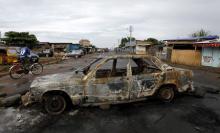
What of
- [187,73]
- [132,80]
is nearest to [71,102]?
[132,80]

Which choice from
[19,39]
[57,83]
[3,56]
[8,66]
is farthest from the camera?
[19,39]

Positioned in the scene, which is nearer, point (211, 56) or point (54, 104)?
point (54, 104)

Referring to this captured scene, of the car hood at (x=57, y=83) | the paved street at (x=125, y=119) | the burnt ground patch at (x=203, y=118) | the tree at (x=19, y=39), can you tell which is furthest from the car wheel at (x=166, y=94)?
the tree at (x=19, y=39)

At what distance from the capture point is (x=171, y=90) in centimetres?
822

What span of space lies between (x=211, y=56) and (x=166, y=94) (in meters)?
18.8

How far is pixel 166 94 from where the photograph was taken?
26.9 feet

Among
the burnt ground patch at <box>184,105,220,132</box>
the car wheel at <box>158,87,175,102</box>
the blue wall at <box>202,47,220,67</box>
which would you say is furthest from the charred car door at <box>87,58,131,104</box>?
the blue wall at <box>202,47,220,67</box>

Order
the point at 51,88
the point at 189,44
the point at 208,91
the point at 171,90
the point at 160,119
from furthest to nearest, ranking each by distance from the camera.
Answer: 1. the point at 189,44
2. the point at 208,91
3. the point at 171,90
4. the point at 51,88
5. the point at 160,119

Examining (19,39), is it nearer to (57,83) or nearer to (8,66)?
(8,66)

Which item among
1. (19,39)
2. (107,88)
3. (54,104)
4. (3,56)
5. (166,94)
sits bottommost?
(54,104)

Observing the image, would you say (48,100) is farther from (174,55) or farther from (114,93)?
(174,55)

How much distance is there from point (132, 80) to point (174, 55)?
93.1 feet

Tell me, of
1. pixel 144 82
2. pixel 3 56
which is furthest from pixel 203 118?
pixel 3 56

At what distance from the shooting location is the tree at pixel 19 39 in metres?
60.8
